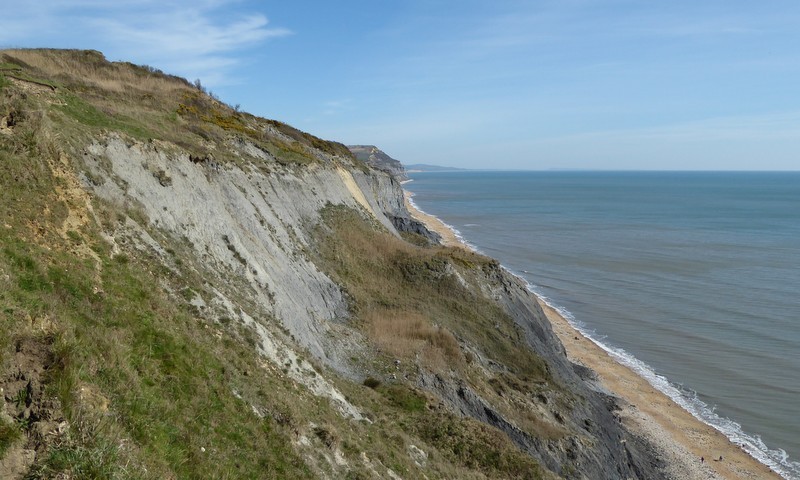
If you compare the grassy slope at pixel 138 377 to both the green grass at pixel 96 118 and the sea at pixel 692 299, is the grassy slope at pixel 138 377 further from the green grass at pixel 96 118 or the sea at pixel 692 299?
the sea at pixel 692 299

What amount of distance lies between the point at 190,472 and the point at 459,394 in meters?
15.8

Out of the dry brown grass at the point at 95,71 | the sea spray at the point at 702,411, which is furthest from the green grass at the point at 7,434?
the sea spray at the point at 702,411

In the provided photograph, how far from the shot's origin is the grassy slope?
798 cm

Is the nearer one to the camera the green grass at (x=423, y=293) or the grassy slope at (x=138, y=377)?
the grassy slope at (x=138, y=377)

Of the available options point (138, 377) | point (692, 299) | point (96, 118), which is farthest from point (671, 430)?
point (96, 118)

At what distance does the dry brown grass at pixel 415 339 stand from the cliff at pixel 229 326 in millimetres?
121

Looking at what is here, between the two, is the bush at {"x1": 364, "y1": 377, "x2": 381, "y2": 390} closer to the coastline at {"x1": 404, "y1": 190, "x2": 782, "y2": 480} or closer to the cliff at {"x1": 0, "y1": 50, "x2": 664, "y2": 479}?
the cliff at {"x1": 0, "y1": 50, "x2": 664, "y2": 479}

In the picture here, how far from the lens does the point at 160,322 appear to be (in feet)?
40.5

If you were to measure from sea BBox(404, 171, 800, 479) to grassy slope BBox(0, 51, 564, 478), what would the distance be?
2198cm

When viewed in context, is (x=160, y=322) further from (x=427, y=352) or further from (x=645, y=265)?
(x=645, y=265)

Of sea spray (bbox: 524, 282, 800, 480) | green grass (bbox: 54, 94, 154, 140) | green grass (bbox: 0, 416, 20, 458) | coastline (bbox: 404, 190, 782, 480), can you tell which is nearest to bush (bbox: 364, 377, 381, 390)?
green grass (bbox: 54, 94, 154, 140)

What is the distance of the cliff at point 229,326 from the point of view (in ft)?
29.5

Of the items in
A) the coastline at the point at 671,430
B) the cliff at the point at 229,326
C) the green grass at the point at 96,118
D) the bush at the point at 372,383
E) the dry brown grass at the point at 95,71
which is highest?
the dry brown grass at the point at 95,71

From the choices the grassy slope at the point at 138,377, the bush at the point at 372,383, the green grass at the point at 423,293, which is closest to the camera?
the grassy slope at the point at 138,377
